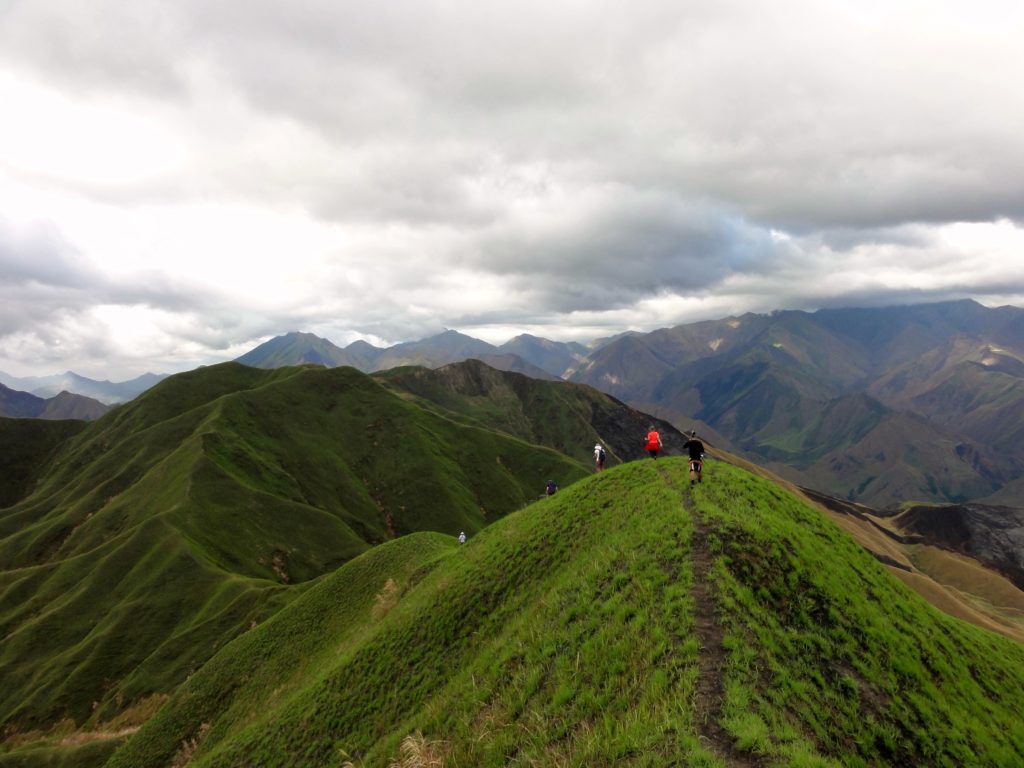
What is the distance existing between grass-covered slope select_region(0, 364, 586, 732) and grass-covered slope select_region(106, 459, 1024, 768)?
4017cm

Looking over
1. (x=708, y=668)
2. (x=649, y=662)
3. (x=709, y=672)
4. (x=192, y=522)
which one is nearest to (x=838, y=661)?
(x=708, y=668)

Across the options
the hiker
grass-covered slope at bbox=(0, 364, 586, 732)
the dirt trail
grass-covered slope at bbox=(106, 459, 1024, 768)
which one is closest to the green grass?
grass-covered slope at bbox=(106, 459, 1024, 768)

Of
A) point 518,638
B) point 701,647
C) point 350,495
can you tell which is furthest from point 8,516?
point 701,647

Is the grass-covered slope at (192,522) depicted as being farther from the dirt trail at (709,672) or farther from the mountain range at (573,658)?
the dirt trail at (709,672)

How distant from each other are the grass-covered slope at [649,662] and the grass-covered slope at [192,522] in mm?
40167

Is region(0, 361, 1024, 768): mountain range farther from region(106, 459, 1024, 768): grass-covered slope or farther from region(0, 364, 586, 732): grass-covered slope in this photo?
region(0, 364, 586, 732): grass-covered slope

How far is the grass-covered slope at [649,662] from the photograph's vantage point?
1526 cm

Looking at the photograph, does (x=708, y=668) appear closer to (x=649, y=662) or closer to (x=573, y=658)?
(x=649, y=662)

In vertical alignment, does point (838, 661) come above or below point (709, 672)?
below

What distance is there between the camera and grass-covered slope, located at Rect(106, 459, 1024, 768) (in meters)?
15.3

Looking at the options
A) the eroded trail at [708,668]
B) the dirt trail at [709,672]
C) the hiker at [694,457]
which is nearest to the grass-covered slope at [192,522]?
the hiker at [694,457]

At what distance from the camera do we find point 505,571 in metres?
32.1

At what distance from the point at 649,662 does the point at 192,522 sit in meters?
112

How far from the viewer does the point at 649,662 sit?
656 inches
